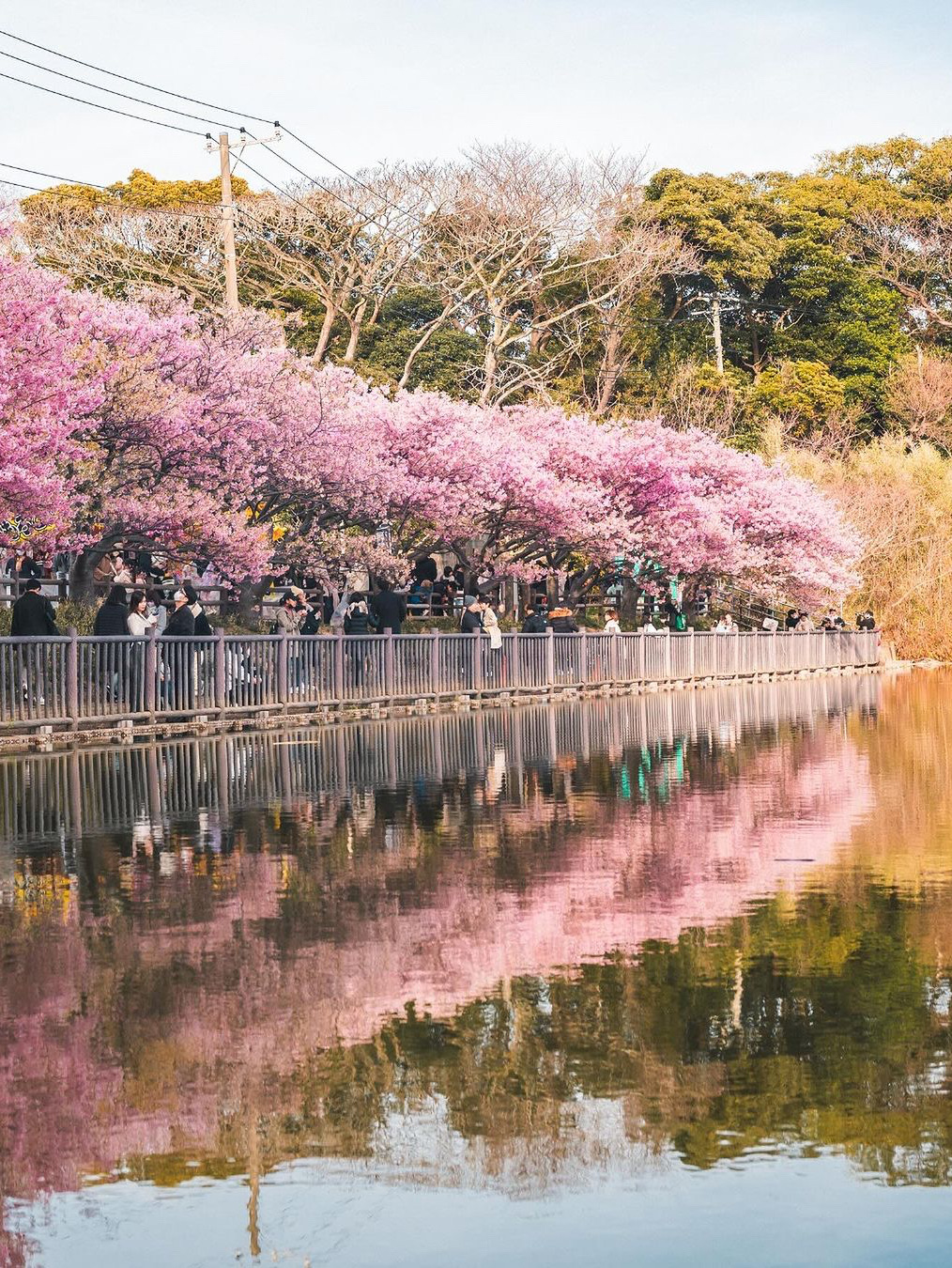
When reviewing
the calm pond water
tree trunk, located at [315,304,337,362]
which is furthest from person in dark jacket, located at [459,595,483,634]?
the calm pond water

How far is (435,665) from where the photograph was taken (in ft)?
126

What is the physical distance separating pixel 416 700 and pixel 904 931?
27.9m

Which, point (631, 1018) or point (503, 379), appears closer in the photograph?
point (631, 1018)

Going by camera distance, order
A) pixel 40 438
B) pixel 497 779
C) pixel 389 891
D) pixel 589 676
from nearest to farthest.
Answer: pixel 389 891
pixel 497 779
pixel 40 438
pixel 589 676

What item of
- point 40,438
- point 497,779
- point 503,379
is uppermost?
point 503,379

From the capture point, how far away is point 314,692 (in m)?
34.7

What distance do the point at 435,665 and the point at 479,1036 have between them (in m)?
30.7

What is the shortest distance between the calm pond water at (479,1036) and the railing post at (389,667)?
1977cm

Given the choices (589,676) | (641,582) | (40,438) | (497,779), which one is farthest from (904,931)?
(641,582)

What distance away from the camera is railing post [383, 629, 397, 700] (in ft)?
120

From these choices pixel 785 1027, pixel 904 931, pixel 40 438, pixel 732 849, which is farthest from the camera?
pixel 40 438

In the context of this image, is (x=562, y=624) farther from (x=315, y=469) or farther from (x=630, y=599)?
(x=630, y=599)

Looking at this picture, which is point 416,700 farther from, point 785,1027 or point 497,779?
point 785,1027

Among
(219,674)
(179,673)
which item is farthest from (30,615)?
(219,674)
